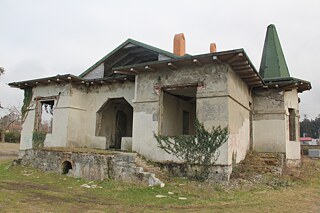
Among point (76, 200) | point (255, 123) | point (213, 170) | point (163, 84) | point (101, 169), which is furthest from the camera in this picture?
point (255, 123)

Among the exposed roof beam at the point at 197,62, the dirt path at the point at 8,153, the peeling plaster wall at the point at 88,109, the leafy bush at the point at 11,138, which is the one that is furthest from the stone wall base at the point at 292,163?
the leafy bush at the point at 11,138

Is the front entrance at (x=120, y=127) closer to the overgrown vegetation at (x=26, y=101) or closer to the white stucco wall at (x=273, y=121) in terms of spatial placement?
the overgrown vegetation at (x=26, y=101)

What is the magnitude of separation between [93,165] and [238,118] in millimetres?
6135

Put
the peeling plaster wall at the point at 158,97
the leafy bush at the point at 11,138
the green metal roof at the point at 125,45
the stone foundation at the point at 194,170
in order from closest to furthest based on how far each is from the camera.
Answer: the stone foundation at the point at 194,170
the peeling plaster wall at the point at 158,97
the green metal roof at the point at 125,45
the leafy bush at the point at 11,138

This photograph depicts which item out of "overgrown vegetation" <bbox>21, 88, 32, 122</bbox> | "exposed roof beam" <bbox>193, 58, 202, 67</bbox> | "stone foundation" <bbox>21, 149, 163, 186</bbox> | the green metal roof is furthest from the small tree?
"overgrown vegetation" <bbox>21, 88, 32, 122</bbox>

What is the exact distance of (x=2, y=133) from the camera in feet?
121

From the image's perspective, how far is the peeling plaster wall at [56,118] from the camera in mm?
14409

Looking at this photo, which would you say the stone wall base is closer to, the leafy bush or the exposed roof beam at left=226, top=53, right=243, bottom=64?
the exposed roof beam at left=226, top=53, right=243, bottom=64

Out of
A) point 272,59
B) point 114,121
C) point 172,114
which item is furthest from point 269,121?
point 114,121

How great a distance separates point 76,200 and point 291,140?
1151 cm

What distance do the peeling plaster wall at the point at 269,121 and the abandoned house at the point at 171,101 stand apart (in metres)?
0.04

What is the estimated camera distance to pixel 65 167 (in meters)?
11.9

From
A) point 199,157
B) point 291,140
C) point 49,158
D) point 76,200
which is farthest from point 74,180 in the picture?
point 291,140

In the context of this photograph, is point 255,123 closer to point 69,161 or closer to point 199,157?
point 199,157
